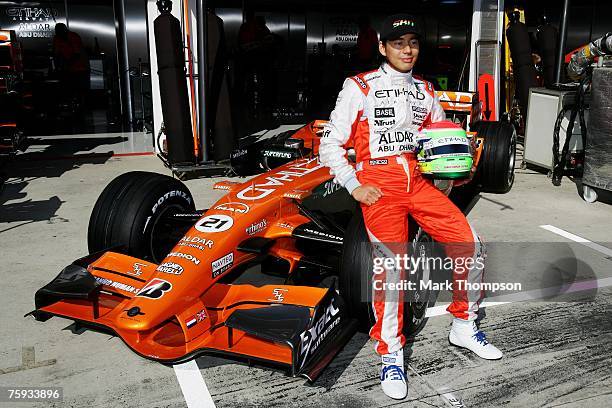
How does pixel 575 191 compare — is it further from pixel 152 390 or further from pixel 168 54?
pixel 152 390

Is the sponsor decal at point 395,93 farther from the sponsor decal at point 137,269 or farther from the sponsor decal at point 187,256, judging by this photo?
the sponsor decal at point 137,269

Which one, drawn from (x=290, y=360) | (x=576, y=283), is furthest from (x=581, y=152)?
(x=290, y=360)

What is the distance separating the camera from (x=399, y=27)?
11.0ft

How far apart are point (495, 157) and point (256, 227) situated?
12.3 feet

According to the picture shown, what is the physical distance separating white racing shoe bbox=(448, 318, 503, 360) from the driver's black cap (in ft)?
5.59

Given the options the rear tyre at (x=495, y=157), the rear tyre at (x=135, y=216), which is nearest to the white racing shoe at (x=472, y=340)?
the rear tyre at (x=135, y=216)

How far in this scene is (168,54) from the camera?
8.20 meters

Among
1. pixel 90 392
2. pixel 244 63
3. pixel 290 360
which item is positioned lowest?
pixel 90 392

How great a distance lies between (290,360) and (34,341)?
1.77m

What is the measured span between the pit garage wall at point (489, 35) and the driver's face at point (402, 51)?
7.23 metres

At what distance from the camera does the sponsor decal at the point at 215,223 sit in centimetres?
396

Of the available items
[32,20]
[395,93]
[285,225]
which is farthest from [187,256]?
[32,20]

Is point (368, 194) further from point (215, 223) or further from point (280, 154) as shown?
point (280, 154)

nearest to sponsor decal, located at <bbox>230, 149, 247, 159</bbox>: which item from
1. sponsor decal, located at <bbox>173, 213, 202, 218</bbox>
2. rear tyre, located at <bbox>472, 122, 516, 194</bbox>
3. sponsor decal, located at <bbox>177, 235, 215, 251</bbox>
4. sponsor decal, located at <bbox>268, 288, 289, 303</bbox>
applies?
rear tyre, located at <bbox>472, 122, 516, 194</bbox>
